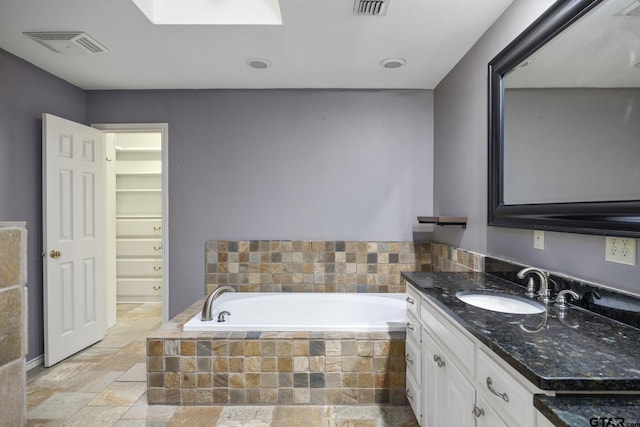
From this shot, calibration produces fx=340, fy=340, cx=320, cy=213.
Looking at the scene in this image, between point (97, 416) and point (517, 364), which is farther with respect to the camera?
point (97, 416)

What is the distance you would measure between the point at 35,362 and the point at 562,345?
345cm

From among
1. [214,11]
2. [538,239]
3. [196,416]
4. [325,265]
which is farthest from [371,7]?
[196,416]

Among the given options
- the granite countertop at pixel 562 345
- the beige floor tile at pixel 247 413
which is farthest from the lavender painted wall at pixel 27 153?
the granite countertop at pixel 562 345

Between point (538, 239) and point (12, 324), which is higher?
point (538, 239)

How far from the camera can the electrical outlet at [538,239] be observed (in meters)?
1.61

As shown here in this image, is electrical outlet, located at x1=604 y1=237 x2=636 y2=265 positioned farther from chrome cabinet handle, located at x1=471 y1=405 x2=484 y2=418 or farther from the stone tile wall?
the stone tile wall

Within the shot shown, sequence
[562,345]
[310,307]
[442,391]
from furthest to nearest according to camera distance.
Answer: [310,307], [442,391], [562,345]

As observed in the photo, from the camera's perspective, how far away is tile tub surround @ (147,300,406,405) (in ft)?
6.84

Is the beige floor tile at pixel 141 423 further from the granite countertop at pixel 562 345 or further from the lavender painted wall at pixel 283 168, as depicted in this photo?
the granite countertop at pixel 562 345

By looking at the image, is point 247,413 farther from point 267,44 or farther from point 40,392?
point 267,44

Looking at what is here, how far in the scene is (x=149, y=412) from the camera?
6.72 feet

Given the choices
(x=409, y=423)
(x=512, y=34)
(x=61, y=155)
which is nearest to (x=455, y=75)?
(x=512, y=34)

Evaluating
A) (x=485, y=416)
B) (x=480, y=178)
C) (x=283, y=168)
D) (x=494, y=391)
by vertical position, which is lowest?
(x=485, y=416)

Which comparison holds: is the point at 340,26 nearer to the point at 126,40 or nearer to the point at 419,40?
the point at 419,40
